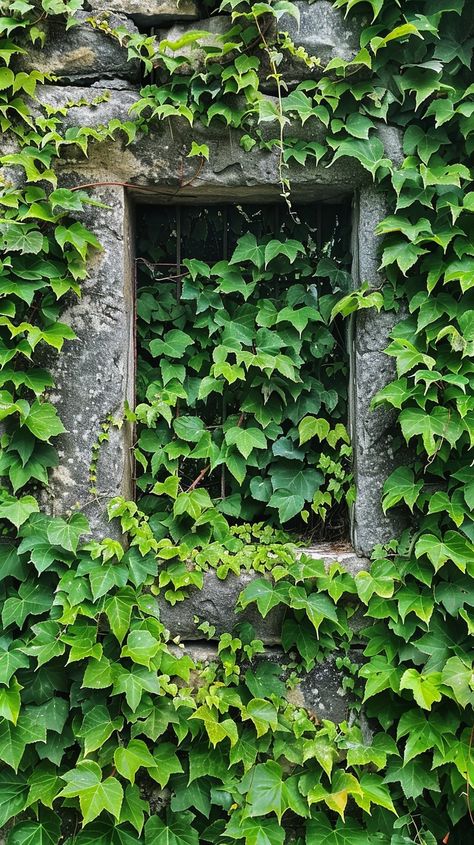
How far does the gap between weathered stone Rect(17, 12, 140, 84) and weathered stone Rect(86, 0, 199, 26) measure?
0.04m

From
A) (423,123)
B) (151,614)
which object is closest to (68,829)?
(151,614)

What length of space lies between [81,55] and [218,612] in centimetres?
218

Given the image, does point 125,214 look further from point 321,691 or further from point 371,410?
point 321,691

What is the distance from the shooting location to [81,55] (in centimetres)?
246

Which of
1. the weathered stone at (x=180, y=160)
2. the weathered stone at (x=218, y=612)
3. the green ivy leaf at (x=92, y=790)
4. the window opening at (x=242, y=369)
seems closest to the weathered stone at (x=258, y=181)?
the weathered stone at (x=180, y=160)

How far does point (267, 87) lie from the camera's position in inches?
98.2

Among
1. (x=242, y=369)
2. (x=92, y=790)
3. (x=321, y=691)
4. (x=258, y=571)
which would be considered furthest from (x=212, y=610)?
(x=242, y=369)

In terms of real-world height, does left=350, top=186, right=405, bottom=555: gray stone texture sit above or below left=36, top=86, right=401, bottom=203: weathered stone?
below

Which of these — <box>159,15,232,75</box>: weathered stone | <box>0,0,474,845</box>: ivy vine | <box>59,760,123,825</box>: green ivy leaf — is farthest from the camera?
<box>159,15,232,75</box>: weathered stone

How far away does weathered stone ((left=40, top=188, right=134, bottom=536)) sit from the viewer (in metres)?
2.50

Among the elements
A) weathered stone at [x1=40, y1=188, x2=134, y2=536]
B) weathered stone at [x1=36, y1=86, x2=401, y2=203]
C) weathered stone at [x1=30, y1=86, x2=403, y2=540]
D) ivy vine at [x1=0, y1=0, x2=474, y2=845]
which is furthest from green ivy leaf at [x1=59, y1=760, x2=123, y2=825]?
weathered stone at [x1=36, y1=86, x2=401, y2=203]

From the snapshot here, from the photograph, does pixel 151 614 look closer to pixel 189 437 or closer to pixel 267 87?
pixel 189 437

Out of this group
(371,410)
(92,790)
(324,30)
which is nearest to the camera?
(92,790)

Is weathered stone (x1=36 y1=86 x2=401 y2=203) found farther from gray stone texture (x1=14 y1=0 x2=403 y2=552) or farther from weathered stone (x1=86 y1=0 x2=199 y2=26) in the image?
weathered stone (x1=86 y1=0 x2=199 y2=26)
